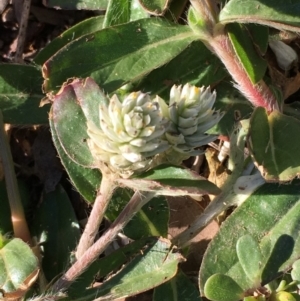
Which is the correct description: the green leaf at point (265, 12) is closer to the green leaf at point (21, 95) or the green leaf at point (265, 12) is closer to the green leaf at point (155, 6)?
the green leaf at point (155, 6)

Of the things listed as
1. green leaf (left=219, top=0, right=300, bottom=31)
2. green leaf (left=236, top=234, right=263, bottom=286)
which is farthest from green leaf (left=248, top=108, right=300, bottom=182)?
green leaf (left=219, top=0, right=300, bottom=31)

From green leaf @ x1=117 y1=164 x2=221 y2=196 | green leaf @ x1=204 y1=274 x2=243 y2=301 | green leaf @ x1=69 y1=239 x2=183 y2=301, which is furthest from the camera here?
green leaf @ x1=69 y1=239 x2=183 y2=301

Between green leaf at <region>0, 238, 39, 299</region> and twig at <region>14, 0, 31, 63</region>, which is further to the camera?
twig at <region>14, 0, 31, 63</region>

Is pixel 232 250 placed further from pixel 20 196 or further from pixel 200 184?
pixel 20 196

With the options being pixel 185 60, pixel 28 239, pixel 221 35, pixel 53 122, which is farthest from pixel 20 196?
pixel 221 35

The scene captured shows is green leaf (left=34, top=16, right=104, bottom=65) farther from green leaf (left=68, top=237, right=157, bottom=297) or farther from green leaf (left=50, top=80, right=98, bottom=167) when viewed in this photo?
green leaf (left=68, top=237, right=157, bottom=297)

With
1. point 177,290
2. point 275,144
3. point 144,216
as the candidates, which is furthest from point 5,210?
point 275,144
